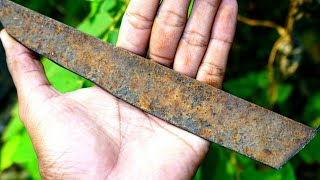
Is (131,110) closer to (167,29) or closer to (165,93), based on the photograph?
(165,93)

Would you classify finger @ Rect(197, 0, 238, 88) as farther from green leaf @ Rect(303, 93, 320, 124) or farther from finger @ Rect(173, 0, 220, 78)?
green leaf @ Rect(303, 93, 320, 124)

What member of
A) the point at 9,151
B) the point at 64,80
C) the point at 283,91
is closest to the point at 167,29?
the point at 64,80

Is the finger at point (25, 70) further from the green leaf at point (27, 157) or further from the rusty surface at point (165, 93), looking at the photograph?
the green leaf at point (27, 157)

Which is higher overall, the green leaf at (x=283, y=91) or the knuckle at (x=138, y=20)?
the knuckle at (x=138, y=20)

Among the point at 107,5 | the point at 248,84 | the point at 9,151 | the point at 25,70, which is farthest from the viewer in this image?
the point at 248,84

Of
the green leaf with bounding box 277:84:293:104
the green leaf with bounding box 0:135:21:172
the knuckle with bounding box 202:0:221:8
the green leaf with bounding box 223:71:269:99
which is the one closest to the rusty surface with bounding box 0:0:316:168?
the knuckle with bounding box 202:0:221:8

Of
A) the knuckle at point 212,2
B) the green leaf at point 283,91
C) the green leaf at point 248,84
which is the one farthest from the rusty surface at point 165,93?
the green leaf at point 283,91
